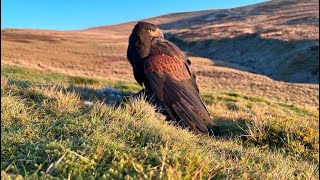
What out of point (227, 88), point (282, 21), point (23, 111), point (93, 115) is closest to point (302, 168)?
point (93, 115)

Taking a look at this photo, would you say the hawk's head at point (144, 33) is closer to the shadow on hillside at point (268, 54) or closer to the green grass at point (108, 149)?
the green grass at point (108, 149)

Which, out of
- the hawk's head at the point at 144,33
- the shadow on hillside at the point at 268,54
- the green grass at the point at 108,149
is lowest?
the shadow on hillside at the point at 268,54

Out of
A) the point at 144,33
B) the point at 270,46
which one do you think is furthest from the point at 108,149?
the point at 270,46

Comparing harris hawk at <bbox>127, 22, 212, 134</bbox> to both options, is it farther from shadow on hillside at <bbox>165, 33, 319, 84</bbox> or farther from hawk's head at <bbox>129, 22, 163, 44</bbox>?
shadow on hillside at <bbox>165, 33, 319, 84</bbox>

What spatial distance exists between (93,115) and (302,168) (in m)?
2.72

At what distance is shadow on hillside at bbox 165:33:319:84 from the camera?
1824 inches

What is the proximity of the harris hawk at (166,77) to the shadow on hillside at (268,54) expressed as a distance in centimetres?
3736

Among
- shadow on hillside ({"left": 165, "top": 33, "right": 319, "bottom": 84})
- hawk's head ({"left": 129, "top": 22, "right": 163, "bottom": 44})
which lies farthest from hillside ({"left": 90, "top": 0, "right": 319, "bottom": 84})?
hawk's head ({"left": 129, "top": 22, "right": 163, "bottom": 44})

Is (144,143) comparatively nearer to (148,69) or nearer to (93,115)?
(93,115)

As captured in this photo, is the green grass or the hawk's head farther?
the hawk's head

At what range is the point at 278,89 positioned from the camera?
106 feet

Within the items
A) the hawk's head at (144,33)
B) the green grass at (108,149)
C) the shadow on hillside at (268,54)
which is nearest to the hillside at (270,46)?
the shadow on hillside at (268,54)

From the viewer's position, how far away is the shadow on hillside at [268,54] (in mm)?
46328

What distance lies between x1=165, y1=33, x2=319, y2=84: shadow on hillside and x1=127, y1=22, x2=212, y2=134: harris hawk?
3736 cm
